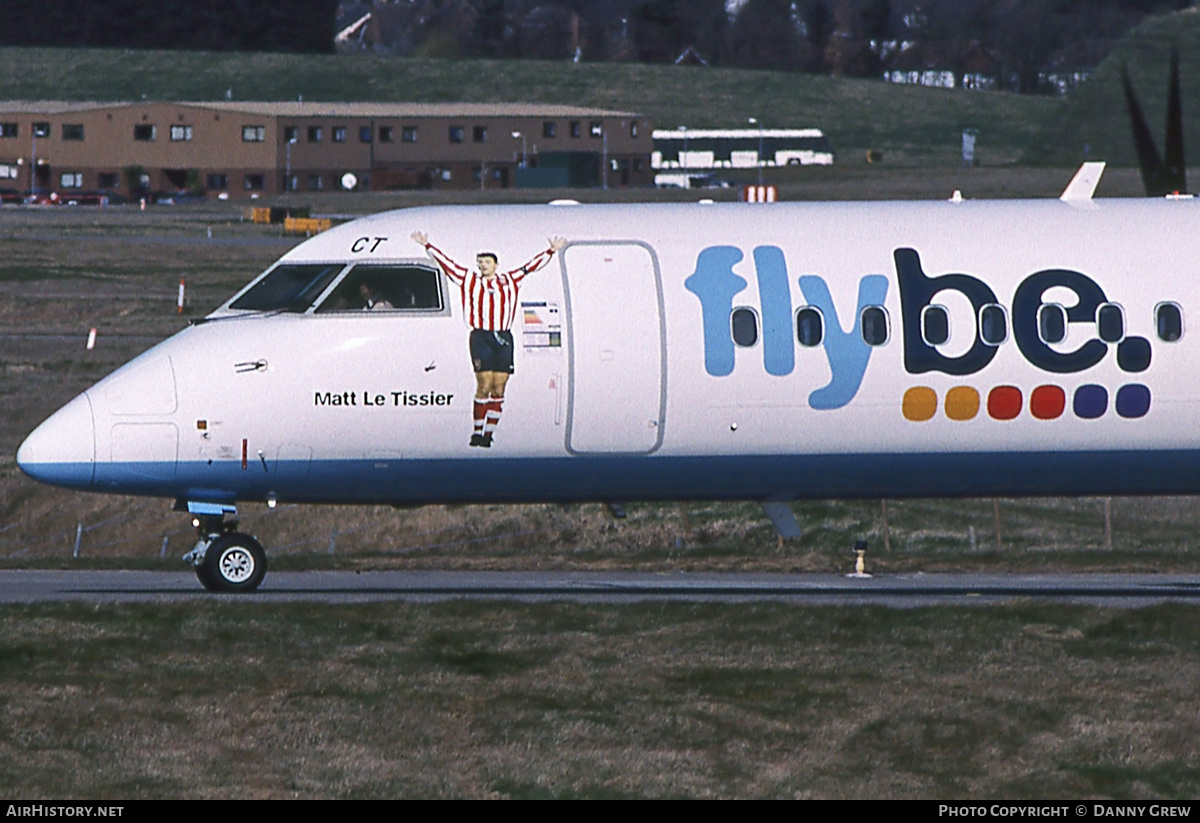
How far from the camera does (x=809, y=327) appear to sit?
23438 millimetres

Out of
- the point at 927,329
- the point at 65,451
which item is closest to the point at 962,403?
the point at 927,329

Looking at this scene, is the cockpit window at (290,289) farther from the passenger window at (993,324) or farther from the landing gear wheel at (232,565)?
the passenger window at (993,324)

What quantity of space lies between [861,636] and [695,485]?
3.79m


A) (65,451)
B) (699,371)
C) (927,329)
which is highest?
(927,329)

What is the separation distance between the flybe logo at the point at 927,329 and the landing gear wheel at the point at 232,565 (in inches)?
229

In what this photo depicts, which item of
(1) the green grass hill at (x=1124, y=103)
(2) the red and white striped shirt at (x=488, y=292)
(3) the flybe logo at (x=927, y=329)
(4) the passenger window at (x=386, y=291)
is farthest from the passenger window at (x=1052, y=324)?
(1) the green grass hill at (x=1124, y=103)

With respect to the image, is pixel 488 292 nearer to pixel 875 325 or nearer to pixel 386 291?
pixel 386 291

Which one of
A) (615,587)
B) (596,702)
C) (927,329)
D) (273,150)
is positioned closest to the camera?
(596,702)

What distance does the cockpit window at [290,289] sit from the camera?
23.1 metres

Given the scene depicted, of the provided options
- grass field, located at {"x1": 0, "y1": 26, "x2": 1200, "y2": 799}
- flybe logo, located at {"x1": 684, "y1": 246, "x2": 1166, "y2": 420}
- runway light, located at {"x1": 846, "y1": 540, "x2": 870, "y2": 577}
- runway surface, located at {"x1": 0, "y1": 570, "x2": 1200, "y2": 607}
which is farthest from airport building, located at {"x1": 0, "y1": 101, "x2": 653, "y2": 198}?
grass field, located at {"x1": 0, "y1": 26, "x2": 1200, "y2": 799}

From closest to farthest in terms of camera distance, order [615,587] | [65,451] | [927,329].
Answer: [65,451] → [927,329] → [615,587]

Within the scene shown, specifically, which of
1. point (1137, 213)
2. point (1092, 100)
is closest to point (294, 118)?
point (1092, 100)

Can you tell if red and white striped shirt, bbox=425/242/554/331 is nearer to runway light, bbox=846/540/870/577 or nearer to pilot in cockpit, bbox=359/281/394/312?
pilot in cockpit, bbox=359/281/394/312

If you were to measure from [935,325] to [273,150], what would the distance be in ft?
527
